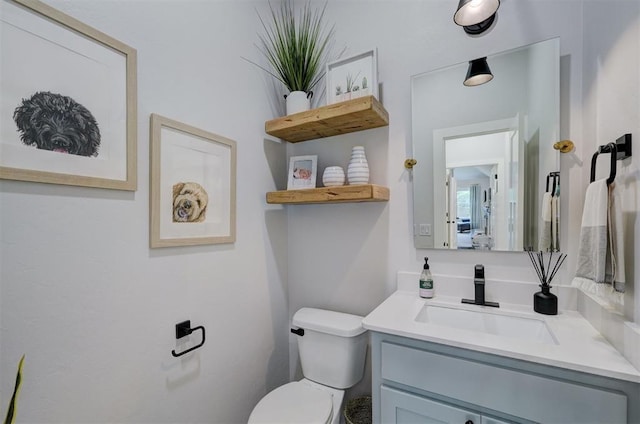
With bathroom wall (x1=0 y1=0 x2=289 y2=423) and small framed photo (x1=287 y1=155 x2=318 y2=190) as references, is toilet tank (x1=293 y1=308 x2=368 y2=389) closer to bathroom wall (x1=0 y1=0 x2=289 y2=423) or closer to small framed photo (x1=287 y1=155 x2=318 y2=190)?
bathroom wall (x1=0 y1=0 x2=289 y2=423)

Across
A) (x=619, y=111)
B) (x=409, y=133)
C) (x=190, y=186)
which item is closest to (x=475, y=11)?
(x=409, y=133)

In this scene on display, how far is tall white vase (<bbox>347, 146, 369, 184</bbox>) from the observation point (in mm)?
1503

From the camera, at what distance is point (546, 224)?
1203 millimetres

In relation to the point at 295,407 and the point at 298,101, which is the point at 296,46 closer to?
the point at 298,101

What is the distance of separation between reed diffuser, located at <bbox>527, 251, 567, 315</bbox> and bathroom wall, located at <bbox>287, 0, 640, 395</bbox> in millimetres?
32

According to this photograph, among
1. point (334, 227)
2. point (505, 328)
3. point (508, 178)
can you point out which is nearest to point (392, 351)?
point (505, 328)

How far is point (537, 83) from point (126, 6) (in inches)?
66.0

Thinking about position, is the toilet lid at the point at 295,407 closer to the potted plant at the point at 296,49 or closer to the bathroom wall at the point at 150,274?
the bathroom wall at the point at 150,274

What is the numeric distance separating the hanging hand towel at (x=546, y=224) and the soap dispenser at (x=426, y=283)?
18.8 inches

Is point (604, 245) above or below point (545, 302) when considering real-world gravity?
above

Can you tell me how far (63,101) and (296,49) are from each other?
1166 mm

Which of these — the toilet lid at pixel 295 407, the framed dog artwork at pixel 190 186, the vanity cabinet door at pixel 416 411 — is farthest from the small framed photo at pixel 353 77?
the toilet lid at pixel 295 407

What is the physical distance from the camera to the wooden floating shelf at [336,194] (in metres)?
1.37

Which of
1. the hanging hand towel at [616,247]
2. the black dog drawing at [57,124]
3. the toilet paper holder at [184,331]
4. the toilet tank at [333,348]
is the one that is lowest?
the toilet tank at [333,348]
